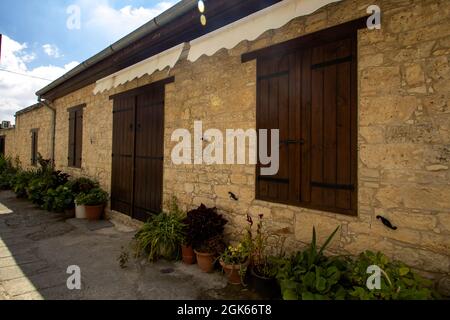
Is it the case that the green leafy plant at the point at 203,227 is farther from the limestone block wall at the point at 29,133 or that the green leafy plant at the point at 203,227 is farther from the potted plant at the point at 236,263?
the limestone block wall at the point at 29,133

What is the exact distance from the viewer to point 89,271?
3650mm

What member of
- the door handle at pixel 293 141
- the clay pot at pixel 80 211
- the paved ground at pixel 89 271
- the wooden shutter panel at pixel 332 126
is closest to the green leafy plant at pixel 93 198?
the clay pot at pixel 80 211

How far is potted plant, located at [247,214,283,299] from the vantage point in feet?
9.71

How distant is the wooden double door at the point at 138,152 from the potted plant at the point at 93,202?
31 centimetres

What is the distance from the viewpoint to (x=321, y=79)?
10.1 ft

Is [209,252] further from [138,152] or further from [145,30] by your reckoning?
[145,30]

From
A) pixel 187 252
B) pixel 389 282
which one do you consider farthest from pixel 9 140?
pixel 389 282

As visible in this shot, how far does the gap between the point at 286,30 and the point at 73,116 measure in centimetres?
753

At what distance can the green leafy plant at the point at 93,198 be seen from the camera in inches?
257

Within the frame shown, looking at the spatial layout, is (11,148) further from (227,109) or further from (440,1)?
(440,1)

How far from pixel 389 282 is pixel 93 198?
6.30 m

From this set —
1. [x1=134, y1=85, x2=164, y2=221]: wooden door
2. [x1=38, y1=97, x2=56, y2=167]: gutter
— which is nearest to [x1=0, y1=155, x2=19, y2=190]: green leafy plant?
[x1=38, y1=97, x2=56, y2=167]: gutter

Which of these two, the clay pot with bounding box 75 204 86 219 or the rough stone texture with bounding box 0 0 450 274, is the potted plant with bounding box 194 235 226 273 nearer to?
the rough stone texture with bounding box 0 0 450 274

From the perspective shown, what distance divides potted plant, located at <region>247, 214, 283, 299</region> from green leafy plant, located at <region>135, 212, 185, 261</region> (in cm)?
126
